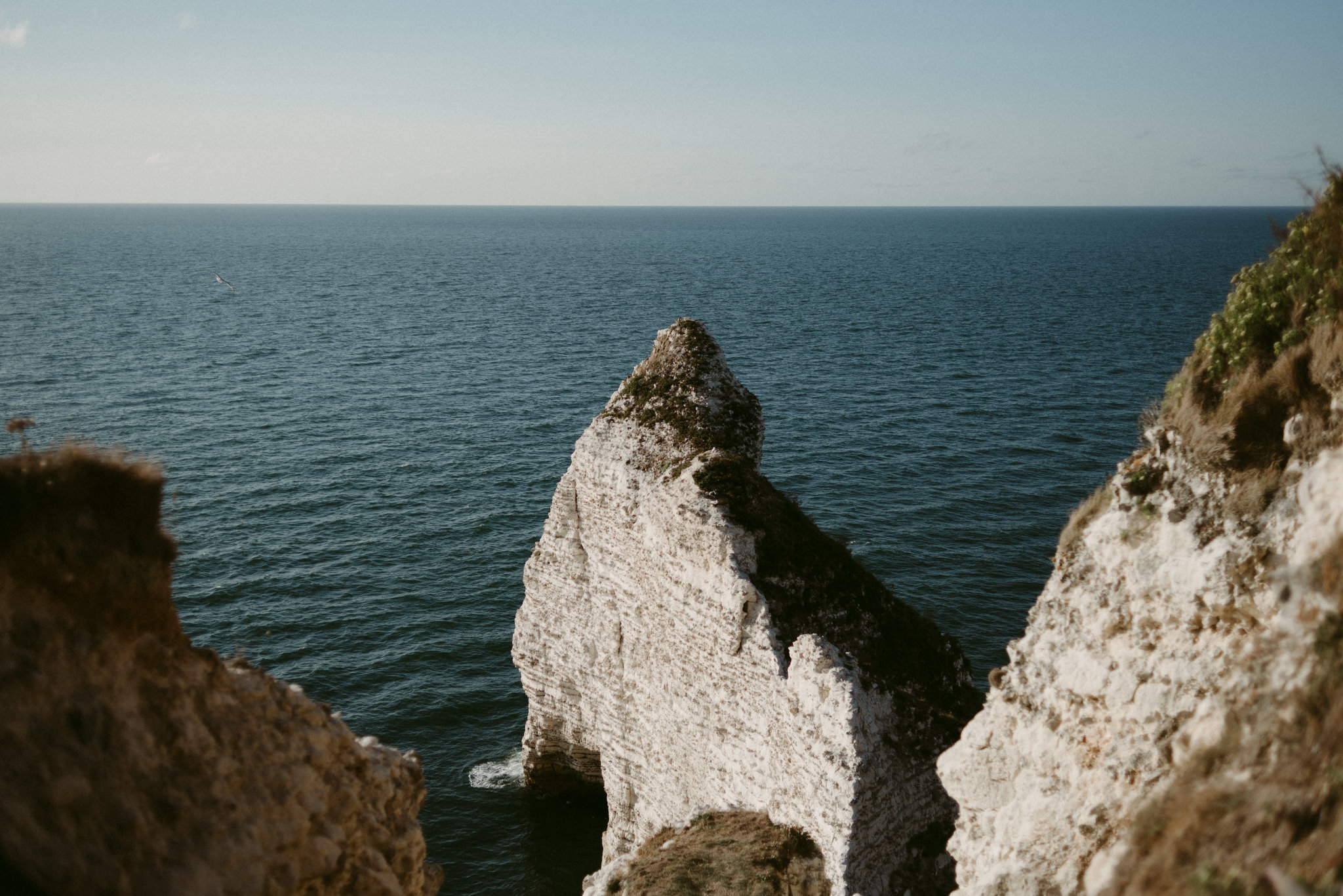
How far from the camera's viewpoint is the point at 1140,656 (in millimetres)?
13094

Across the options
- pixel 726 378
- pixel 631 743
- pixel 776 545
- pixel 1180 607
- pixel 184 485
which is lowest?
pixel 631 743

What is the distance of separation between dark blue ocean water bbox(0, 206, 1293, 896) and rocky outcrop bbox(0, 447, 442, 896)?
21.9 m

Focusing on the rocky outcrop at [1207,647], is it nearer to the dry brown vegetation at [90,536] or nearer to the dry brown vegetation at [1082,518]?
the dry brown vegetation at [1082,518]

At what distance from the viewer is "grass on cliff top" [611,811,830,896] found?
2231 centimetres

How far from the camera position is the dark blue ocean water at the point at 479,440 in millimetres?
40500

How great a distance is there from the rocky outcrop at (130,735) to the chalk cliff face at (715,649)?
12.5m

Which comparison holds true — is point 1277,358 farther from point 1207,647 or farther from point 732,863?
point 732,863

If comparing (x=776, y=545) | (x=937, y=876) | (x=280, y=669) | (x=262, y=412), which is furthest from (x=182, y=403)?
(x=937, y=876)

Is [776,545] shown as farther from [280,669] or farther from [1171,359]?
[1171,359]

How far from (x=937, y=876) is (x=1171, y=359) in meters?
80.5

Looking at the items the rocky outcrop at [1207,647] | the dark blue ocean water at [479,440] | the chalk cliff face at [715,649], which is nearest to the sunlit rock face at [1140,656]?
the rocky outcrop at [1207,647]

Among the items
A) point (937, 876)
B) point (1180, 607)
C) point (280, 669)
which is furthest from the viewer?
point (280, 669)

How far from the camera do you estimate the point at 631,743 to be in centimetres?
3064

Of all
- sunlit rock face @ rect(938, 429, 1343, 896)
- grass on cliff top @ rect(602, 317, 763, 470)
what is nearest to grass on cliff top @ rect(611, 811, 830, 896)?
sunlit rock face @ rect(938, 429, 1343, 896)
